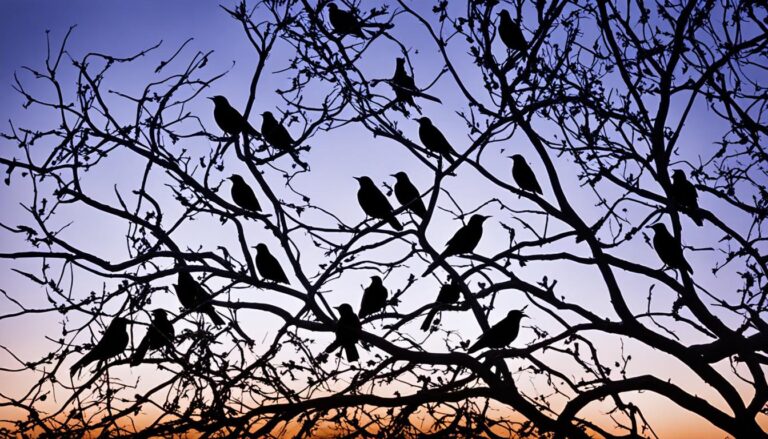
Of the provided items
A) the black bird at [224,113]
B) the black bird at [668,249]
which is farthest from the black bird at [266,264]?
the black bird at [668,249]

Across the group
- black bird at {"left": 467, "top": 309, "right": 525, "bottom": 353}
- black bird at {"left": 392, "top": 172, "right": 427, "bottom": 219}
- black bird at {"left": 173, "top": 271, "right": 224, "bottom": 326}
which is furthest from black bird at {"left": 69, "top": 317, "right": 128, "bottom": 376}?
black bird at {"left": 392, "top": 172, "right": 427, "bottom": 219}

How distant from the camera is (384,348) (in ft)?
18.0

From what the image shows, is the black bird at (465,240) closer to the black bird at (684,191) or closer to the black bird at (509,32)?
the black bird at (509,32)

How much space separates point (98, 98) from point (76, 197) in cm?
79

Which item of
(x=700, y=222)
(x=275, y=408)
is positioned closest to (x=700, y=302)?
(x=700, y=222)

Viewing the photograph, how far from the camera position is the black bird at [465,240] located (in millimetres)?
5961

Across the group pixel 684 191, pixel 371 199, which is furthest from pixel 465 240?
pixel 684 191

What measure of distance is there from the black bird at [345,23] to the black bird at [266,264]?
2.79 m

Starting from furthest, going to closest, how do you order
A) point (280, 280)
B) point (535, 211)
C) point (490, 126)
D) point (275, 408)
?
point (280, 280), point (535, 211), point (490, 126), point (275, 408)

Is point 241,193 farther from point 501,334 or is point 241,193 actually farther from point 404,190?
point 501,334

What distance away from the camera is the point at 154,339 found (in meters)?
5.84

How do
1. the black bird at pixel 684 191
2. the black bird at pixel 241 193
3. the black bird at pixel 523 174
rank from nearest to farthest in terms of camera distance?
the black bird at pixel 684 191 → the black bird at pixel 523 174 → the black bird at pixel 241 193

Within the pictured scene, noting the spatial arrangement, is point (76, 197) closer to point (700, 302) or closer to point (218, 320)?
point (218, 320)

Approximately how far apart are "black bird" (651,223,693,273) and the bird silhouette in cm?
296
